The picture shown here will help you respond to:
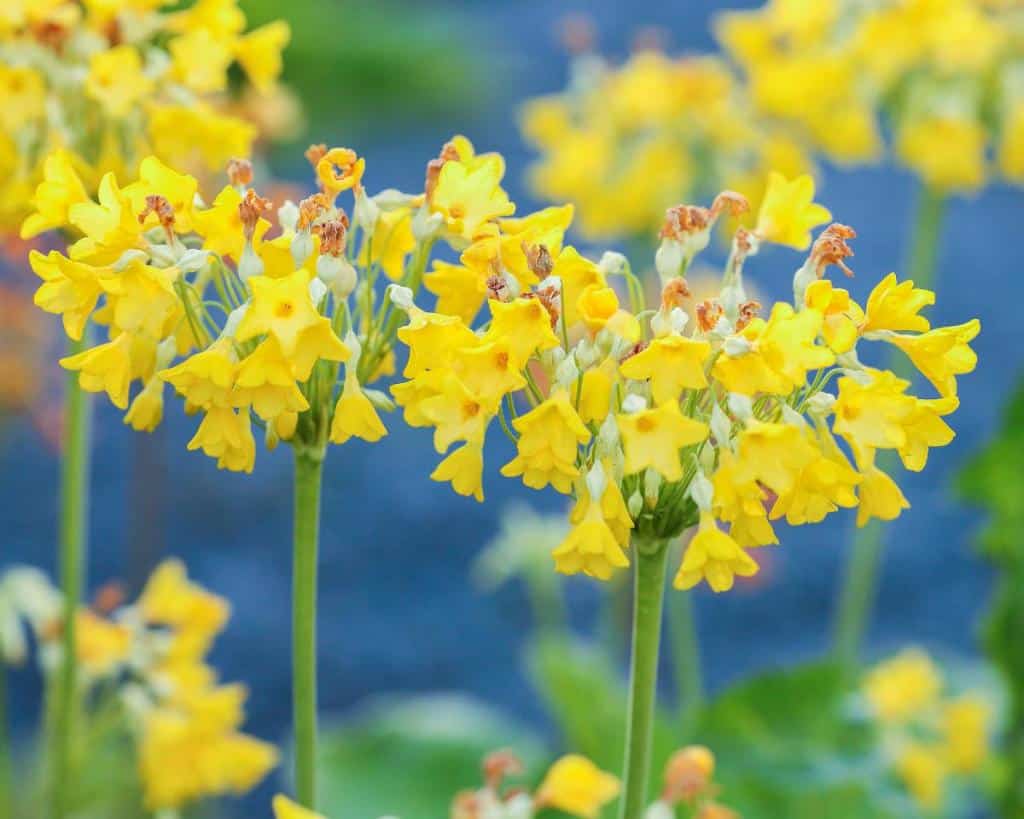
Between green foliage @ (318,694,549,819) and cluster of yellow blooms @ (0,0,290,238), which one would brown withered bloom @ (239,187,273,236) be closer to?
cluster of yellow blooms @ (0,0,290,238)

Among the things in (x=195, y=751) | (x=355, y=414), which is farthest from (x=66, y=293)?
(x=195, y=751)

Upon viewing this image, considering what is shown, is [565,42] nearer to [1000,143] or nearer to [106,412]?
[1000,143]

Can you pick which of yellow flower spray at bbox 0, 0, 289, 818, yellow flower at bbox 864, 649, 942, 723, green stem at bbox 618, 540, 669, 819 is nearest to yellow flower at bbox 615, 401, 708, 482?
green stem at bbox 618, 540, 669, 819

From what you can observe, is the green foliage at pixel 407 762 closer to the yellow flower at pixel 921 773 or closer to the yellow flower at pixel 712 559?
the yellow flower at pixel 921 773

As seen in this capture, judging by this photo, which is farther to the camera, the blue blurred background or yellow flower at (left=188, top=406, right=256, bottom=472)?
the blue blurred background

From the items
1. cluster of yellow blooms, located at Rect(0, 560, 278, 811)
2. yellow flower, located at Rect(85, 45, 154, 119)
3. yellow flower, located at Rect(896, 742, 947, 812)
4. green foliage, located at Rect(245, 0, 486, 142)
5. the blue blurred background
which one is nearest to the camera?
yellow flower, located at Rect(85, 45, 154, 119)

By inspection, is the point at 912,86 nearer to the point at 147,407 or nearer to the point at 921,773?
the point at 921,773

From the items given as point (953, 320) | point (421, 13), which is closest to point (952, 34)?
point (953, 320)

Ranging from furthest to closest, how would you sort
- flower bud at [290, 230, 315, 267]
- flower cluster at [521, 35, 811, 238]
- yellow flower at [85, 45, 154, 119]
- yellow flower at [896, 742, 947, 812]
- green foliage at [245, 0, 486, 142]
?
green foliage at [245, 0, 486, 142], flower cluster at [521, 35, 811, 238], yellow flower at [896, 742, 947, 812], yellow flower at [85, 45, 154, 119], flower bud at [290, 230, 315, 267]
